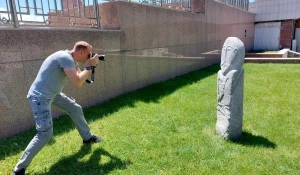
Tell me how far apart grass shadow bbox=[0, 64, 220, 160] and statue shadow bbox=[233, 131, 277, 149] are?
235cm

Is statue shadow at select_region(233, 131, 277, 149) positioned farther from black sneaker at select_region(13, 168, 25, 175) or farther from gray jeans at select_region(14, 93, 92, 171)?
black sneaker at select_region(13, 168, 25, 175)

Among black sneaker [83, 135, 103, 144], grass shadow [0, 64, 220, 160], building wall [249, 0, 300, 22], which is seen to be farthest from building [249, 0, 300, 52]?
black sneaker [83, 135, 103, 144]

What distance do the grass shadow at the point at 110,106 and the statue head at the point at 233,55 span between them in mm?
2401

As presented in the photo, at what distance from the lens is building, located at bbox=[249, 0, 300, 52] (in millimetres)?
16516

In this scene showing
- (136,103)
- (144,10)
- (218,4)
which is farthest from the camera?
(218,4)

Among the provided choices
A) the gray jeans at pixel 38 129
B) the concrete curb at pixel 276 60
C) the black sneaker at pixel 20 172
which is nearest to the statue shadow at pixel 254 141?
the gray jeans at pixel 38 129

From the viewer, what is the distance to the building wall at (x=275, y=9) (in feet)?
53.2

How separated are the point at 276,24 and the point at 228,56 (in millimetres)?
17362

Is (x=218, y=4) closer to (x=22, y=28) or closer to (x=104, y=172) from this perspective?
(x=22, y=28)

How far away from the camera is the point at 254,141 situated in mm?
3367

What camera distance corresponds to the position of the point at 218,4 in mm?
11180

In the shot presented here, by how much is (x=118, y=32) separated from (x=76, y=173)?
3648 mm

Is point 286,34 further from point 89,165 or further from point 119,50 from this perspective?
point 89,165

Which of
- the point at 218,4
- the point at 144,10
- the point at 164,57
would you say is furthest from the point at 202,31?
the point at 144,10
